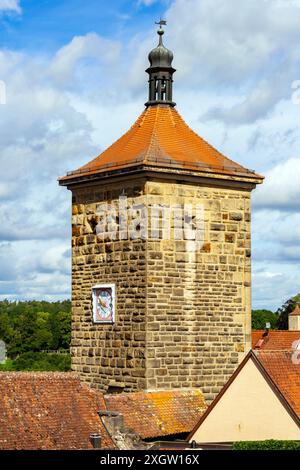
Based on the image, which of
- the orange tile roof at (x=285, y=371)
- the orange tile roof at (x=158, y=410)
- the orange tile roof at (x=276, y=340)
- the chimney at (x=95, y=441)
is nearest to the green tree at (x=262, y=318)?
the orange tile roof at (x=276, y=340)

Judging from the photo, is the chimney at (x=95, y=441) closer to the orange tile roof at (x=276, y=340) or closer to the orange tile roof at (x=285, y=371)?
the orange tile roof at (x=285, y=371)

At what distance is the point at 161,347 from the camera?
21578 mm

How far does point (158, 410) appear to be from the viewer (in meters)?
21.0

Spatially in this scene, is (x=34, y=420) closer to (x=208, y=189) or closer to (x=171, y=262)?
(x=171, y=262)

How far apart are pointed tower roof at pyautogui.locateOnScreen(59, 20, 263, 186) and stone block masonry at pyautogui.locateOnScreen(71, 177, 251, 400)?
1.01 ft

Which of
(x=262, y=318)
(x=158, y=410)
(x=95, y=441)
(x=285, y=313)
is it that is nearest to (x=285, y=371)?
(x=158, y=410)

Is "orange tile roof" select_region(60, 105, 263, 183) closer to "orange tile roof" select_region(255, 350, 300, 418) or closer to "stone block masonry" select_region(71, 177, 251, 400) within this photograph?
"stone block masonry" select_region(71, 177, 251, 400)

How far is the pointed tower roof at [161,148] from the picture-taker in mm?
21875

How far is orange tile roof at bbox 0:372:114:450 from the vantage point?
1881 centimetres

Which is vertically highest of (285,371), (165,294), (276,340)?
(165,294)

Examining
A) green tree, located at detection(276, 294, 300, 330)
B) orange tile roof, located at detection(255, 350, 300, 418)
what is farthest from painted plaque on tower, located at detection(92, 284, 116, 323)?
green tree, located at detection(276, 294, 300, 330)

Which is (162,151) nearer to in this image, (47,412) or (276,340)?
(47,412)

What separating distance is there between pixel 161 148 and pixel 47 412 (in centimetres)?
554

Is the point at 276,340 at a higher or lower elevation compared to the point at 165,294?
lower
